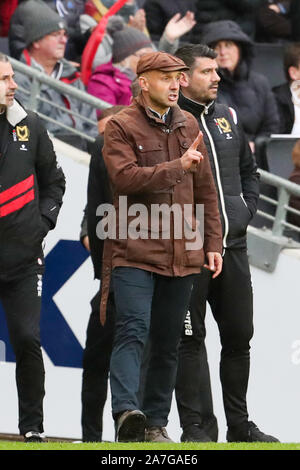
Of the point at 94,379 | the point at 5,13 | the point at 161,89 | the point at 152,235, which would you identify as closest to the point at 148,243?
the point at 152,235

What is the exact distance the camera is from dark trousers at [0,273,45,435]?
8344 millimetres

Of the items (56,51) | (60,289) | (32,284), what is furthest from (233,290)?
(56,51)

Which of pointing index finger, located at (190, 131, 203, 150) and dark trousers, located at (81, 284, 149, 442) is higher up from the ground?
pointing index finger, located at (190, 131, 203, 150)

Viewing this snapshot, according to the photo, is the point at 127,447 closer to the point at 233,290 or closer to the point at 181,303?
the point at 181,303

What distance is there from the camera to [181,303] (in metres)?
7.95

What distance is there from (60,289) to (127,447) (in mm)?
3577

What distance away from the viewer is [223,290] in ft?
28.5

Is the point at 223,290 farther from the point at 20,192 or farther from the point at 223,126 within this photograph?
the point at 20,192

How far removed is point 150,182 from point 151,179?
0.02 meters

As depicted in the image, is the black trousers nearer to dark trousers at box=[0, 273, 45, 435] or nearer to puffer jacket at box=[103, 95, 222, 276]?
puffer jacket at box=[103, 95, 222, 276]

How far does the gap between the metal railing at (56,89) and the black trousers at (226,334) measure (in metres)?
2.65

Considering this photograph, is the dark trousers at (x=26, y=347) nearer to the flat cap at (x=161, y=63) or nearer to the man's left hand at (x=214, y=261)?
the man's left hand at (x=214, y=261)

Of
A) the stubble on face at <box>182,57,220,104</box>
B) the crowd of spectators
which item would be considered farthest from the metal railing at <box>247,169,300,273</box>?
the stubble on face at <box>182,57,220,104</box>
